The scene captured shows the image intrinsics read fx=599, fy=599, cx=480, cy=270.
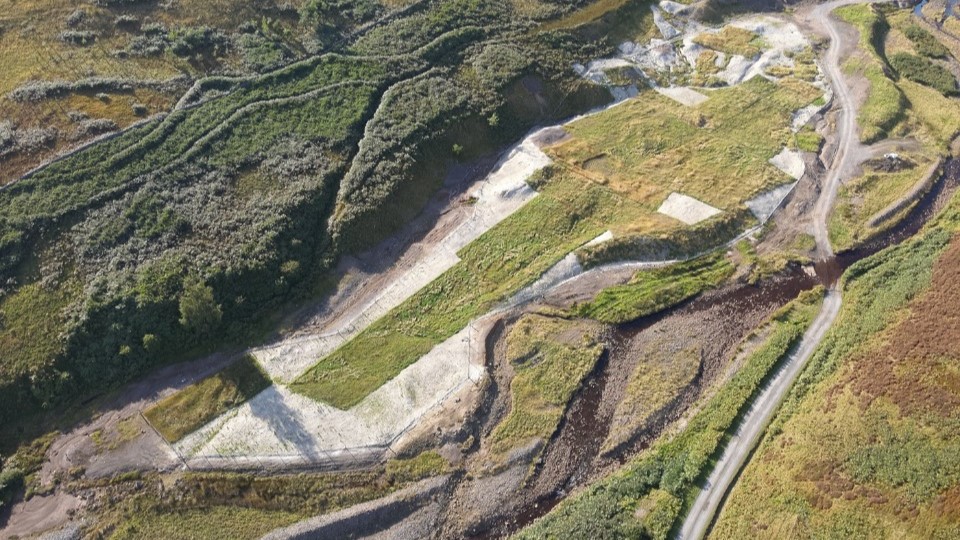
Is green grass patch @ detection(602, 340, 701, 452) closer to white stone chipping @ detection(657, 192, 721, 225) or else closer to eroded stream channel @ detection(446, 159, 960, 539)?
eroded stream channel @ detection(446, 159, 960, 539)

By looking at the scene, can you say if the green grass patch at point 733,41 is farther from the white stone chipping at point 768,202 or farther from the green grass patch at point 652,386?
the green grass patch at point 652,386

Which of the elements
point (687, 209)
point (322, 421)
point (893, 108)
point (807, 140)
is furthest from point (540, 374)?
point (893, 108)

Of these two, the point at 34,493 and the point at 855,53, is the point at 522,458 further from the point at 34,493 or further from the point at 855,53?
the point at 855,53

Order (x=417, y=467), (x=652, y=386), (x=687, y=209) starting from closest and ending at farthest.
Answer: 1. (x=417, y=467)
2. (x=652, y=386)
3. (x=687, y=209)

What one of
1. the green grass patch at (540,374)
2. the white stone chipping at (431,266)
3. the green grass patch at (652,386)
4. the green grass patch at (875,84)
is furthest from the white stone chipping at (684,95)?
the green grass patch at (540,374)

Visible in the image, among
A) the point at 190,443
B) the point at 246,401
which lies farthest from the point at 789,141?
the point at 190,443

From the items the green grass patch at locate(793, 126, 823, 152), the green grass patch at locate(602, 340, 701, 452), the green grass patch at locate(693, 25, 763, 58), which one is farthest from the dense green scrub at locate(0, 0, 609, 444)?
the green grass patch at locate(602, 340, 701, 452)

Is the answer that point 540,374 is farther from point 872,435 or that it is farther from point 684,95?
point 684,95
